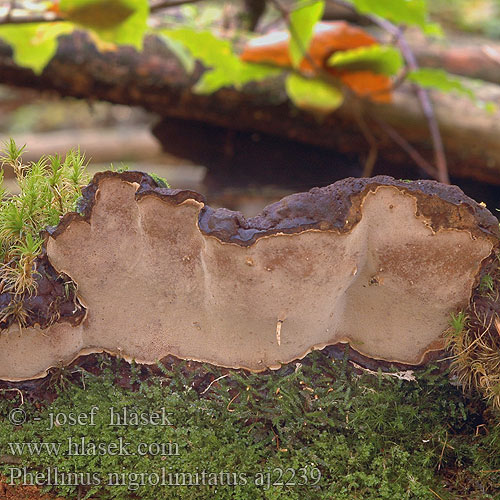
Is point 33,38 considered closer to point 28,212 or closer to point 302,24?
point 302,24

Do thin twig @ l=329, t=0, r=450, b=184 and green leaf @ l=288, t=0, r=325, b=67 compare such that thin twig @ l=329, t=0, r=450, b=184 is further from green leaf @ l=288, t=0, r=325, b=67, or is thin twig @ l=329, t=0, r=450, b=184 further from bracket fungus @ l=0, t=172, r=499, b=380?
bracket fungus @ l=0, t=172, r=499, b=380

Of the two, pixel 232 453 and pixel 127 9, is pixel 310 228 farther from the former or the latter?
pixel 127 9

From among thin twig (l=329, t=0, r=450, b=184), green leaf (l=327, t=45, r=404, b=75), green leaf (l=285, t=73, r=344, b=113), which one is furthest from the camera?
thin twig (l=329, t=0, r=450, b=184)

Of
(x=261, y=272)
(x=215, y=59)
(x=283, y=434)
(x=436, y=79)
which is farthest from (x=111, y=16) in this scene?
(x=283, y=434)

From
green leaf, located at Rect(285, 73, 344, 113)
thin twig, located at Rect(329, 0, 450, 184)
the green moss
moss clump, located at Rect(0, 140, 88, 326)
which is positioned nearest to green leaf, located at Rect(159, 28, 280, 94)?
green leaf, located at Rect(285, 73, 344, 113)

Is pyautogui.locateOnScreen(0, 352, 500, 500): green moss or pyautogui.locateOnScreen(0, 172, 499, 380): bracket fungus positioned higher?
pyautogui.locateOnScreen(0, 172, 499, 380): bracket fungus

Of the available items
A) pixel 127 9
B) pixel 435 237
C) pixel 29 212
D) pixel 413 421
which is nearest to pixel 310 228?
pixel 435 237
